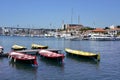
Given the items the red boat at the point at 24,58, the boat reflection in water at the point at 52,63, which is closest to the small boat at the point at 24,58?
the red boat at the point at 24,58

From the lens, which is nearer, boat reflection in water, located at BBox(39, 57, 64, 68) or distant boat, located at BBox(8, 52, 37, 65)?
distant boat, located at BBox(8, 52, 37, 65)

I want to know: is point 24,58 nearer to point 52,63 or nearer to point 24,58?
point 24,58

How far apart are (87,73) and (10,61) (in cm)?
2049

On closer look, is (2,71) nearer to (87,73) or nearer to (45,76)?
(45,76)

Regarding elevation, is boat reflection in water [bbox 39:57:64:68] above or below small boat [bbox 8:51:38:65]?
below

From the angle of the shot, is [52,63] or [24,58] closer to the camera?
[24,58]

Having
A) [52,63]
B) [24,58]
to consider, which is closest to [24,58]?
[24,58]

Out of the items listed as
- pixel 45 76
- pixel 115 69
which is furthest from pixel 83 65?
pixel 45 76

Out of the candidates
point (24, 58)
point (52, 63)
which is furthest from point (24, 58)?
point (52, 63)

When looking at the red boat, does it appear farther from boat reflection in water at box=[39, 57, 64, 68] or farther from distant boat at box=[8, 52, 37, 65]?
boat reflection in water at box=[39, 57, 64, 68]

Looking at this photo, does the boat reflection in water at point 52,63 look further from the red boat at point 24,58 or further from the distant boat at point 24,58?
the distant boat at point 24,58

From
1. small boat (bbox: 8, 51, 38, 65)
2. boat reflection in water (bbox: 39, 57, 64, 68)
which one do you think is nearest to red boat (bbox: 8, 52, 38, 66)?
small boat (bbox: 8, 51, 38, 65)

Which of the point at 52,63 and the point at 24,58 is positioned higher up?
the point at 24,58

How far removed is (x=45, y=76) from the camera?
45688 millimetres
